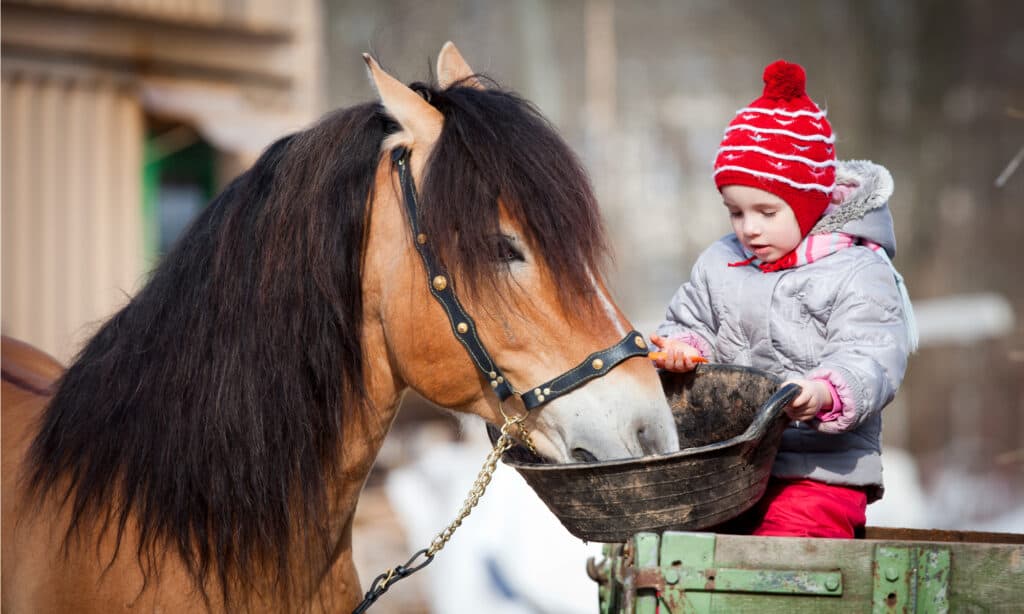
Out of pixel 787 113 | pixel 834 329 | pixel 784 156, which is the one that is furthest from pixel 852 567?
pixel 787 113

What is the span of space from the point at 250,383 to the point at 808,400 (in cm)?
113

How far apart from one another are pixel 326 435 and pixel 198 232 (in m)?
0.53

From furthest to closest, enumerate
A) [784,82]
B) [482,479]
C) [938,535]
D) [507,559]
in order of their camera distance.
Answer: [507,559], [938,535], [784,82], [482,479]

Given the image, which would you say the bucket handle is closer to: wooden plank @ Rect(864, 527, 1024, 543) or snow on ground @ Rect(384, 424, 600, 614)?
wooden plank @ Rect(864, 527, 1024, 543)

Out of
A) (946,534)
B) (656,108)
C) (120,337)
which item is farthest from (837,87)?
(120,337)

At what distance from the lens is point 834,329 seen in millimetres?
2090

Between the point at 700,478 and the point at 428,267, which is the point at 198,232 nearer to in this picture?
the point at 428,267

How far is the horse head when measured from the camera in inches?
71.1

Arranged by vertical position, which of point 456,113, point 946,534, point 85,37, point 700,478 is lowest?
point 946,534

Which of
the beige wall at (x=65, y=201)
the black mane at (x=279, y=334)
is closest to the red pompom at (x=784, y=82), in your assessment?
the black mane at (x=279, y=334)

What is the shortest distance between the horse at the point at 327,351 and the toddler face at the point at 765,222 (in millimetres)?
445

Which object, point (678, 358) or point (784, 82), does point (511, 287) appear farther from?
point (784, 82)

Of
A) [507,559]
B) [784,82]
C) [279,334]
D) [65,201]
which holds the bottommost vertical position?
[507,559]

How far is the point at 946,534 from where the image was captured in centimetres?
230
